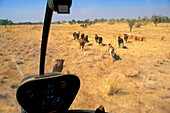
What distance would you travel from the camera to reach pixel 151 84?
641cm

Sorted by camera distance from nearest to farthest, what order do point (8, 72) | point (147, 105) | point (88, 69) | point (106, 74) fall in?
1. point (147, 105)
2. point (8, 72)
3. point (106, 74)
4. point (88, 69)

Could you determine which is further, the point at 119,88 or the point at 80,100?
the point at 119,88

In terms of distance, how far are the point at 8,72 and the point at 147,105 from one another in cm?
713

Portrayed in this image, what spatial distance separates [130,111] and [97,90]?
1.78 m

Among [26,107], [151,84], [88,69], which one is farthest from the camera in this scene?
[88,69]

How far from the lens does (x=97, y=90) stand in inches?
230

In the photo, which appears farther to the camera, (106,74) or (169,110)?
(106,74)

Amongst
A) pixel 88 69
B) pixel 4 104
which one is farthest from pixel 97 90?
pixel 4 104

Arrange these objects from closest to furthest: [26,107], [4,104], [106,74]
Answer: [26,107]
[4,104]
[106,74]

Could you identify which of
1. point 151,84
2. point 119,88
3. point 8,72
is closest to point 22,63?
point 8,72

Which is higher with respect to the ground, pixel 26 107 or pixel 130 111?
pixel 26 107

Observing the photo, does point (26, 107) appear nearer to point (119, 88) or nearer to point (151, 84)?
point (119, 88)

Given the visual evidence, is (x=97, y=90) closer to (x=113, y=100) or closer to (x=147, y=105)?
(x=113, y=100)

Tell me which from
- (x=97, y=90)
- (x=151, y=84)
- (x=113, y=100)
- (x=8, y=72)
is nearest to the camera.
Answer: (x=113, y=100)
